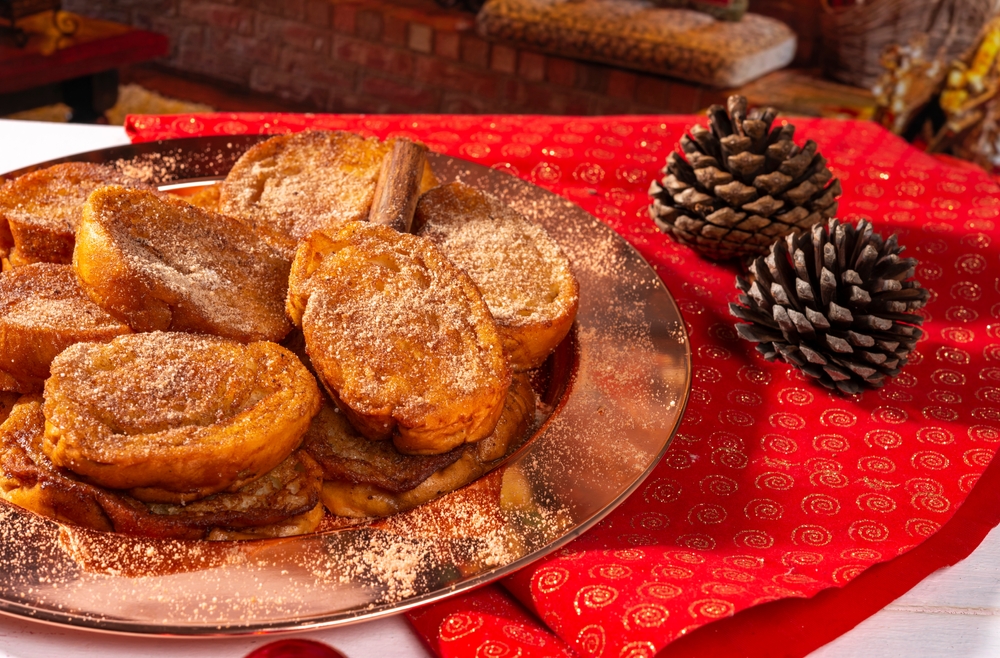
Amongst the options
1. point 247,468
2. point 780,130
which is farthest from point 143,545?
point 780,130

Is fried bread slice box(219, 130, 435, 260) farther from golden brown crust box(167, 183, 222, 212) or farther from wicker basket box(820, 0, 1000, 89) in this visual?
wicker basket box(820, 0, 1000, 89)

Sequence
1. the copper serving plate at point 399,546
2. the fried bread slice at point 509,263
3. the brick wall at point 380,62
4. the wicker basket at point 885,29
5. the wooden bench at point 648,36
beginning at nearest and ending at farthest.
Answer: the copper serving plate at point 399,546
the fried bread slice at point 509,263
the wicker basket at point 885,29
the wooden bench at point 648,36
the brick wall at point 380,62

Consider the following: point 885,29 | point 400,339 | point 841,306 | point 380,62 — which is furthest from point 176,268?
point 380,62

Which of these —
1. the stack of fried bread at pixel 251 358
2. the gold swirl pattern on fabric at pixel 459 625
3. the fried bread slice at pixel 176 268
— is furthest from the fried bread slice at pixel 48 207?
the gold swirl pattern on fabric at pixel 459 625

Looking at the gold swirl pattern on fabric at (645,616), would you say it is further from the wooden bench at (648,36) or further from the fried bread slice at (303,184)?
the wooden bench at (648,36)

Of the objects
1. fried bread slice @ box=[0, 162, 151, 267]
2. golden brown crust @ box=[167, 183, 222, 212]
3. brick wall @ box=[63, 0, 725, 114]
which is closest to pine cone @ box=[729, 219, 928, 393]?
golden brown crust @ box=[167, 183, 222, 212]
